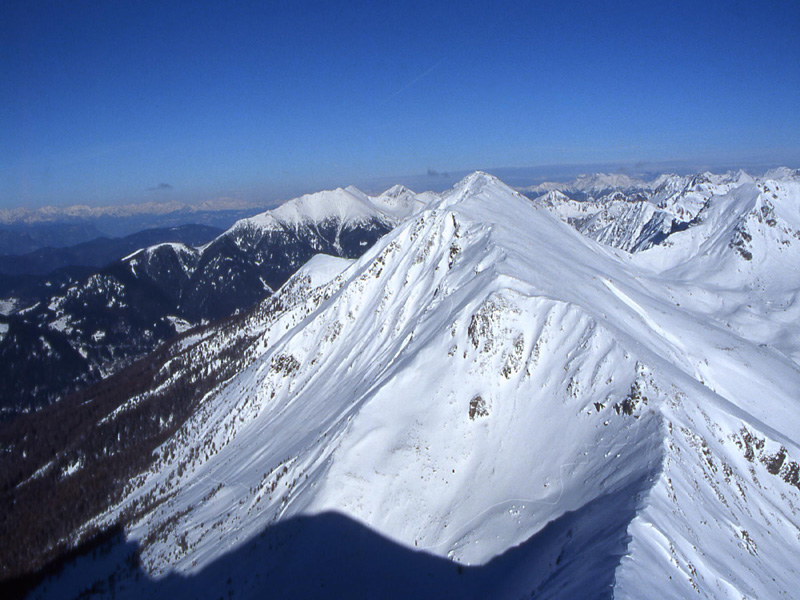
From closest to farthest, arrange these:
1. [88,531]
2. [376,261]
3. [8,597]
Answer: [8,597] < [88,531] < [376,261]

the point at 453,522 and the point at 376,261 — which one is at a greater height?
the point at 376,261

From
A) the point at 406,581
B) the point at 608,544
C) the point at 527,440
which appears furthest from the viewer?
the point at 527,440

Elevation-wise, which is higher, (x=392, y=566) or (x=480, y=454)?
(x=480, y=454)

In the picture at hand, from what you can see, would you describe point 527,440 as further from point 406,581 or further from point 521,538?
point 406,581

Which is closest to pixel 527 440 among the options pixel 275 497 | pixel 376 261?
pixel 275 497

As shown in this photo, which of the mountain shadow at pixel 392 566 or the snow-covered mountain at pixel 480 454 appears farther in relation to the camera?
the snow-covered mountain at pixel 480 454

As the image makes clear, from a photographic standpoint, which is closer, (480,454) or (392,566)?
(392,566)

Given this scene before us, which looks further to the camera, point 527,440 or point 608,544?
point 527,440

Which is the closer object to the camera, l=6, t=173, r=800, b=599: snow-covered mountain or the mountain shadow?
the mountain shadow
